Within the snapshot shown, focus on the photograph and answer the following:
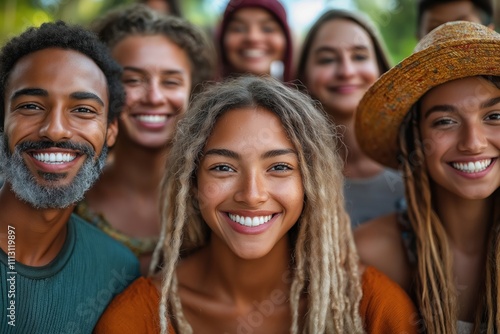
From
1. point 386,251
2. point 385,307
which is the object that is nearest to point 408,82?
point 386,251

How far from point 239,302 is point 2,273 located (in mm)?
1242

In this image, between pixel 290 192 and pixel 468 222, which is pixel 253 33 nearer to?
pixel 290 192

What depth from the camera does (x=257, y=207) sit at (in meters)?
3.02

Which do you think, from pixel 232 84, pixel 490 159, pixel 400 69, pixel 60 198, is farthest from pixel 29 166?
pixel 490 159

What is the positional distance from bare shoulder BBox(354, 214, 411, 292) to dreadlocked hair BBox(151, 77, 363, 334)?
24cm

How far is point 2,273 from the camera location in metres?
2.95

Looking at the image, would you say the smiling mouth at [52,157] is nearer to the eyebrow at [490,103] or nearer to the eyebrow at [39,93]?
the eyebrow at [39,93]

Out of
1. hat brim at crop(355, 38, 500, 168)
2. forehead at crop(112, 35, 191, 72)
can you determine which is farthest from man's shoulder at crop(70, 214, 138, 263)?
hat brim at crop(355, 38, 500, 168)

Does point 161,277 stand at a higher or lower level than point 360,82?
lower

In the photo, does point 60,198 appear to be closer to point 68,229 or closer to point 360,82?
point 68,229

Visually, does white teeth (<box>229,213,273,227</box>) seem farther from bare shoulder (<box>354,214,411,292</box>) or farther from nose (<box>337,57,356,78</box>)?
nose (<box>337,57,356,78</box>)

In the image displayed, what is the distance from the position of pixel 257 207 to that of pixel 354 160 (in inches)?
83.1

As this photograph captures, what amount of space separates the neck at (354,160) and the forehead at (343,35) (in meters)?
0.61

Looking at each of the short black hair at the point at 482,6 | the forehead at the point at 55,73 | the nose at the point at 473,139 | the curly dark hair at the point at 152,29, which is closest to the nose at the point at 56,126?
the forehead at the point at 55,73
